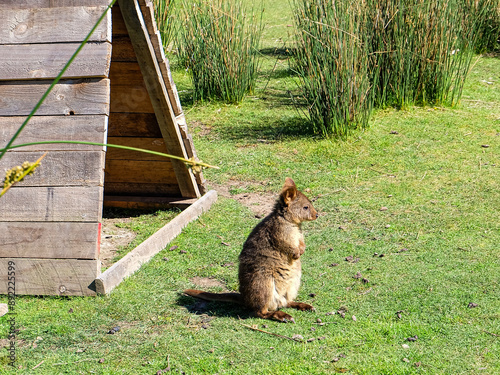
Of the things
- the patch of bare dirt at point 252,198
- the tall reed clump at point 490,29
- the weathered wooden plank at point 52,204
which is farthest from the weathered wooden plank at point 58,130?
the tall reed clump at point 490,29

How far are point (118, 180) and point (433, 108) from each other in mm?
4850

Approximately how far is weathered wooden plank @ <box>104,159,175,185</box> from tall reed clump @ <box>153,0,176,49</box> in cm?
519

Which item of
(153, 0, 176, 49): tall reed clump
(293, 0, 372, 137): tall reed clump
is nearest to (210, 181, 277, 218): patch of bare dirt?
(293, 0, 372, 137): tall reed clump

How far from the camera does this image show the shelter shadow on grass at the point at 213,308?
3980 millimetres

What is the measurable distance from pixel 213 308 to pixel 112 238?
5.98 feet

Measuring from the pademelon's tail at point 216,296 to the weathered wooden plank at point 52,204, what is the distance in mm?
839

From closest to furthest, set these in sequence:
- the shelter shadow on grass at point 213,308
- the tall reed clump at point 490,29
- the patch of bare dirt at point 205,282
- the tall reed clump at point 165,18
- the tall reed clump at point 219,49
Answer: the shelter shadow on grass at point 213,308, the patch of bare dirt at point 205,282, the tall reed clump at point 219,49, the tall reed clump at point 165,18, the tall reed clump at point 490,29

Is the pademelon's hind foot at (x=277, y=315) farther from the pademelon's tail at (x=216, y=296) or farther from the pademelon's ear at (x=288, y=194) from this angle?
the pademelon's ear at (x=288, y=194)

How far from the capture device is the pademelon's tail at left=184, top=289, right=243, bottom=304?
400 centimetres

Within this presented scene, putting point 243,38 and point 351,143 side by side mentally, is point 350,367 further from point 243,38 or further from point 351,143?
point 243,38

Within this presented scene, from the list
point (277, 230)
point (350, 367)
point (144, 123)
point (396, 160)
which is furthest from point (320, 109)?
point (350, 367)

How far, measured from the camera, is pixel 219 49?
27.9 feet

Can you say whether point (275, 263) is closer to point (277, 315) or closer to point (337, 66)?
Answer: point (277, 315)

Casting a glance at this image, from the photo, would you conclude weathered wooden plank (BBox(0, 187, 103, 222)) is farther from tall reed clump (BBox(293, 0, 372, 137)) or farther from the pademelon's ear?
tall reed clump (BBox(293, 0, 372, 137))
